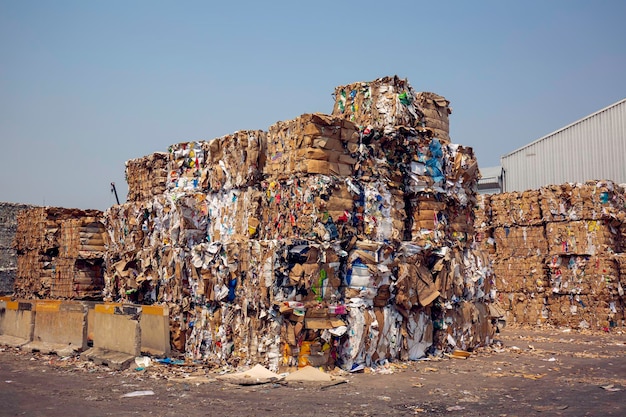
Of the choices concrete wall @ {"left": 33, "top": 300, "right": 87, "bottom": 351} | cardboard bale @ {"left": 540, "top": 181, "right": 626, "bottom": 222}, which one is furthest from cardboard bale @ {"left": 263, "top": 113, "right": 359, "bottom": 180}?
cardboard bale @ {"left": 540, "top": 181, "right": 626, "bottom": 222}

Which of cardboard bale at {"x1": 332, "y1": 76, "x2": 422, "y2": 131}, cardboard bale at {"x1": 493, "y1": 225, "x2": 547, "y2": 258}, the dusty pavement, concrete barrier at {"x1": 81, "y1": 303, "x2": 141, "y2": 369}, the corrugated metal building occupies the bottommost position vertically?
the dusty pavement

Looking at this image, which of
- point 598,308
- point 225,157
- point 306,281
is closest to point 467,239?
point 306,281

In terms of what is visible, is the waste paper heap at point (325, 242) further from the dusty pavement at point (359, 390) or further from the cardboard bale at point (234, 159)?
the dusty pavement at point (359, 390)

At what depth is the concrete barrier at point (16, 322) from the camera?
1235 centimetres

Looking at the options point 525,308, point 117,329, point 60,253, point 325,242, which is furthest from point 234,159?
point 525,308

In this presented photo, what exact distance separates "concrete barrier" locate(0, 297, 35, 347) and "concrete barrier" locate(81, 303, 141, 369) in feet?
7.18

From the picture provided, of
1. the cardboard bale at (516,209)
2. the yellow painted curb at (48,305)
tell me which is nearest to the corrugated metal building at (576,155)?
the cardboard bale at (516,209)

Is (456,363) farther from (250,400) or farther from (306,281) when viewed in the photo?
(250,400)

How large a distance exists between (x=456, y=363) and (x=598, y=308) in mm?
6354

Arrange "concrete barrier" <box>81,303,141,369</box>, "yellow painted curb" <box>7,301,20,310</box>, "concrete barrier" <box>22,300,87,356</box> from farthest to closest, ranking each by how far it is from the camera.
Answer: "yellow painted curb" <box>7,301,20,310</box>
"concrete barrier" <box>22,300,87,356</box>
"concrete barrier" <box>81,303,141,369</box>

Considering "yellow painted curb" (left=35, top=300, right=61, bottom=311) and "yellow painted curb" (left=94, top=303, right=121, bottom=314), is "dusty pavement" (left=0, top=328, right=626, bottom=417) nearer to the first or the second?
"yellow painted curb" (left=94, top=303, right=121, bottom=314)

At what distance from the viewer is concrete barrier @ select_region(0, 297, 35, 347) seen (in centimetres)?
1235

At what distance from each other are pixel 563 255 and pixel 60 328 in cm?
1119

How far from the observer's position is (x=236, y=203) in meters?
10.1
